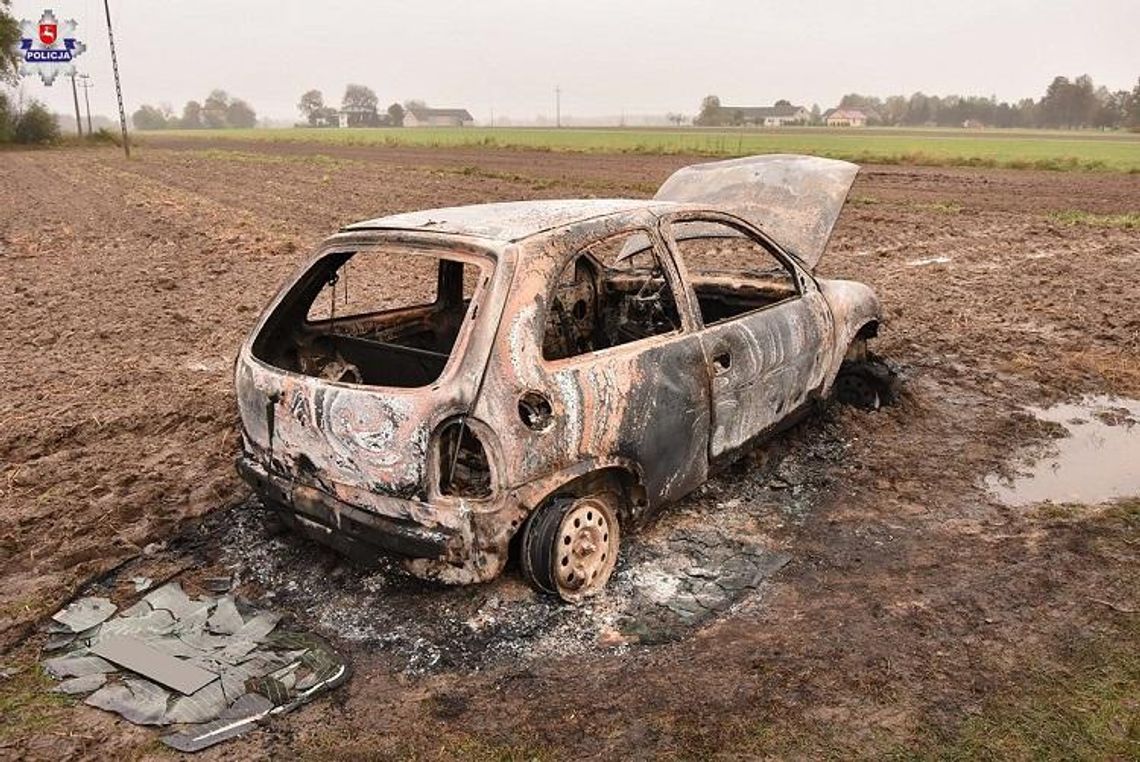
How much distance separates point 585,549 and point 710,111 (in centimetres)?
11641

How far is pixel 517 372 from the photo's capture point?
10.9 feet

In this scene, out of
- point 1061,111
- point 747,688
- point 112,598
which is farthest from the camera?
point 1061,111

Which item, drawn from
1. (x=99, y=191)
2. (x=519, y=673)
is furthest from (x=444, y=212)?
(x=99, y=191)

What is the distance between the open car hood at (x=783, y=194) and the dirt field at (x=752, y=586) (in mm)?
1294

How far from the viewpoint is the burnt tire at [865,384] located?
6012 mm

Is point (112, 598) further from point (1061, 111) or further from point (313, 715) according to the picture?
point (1061, 111)

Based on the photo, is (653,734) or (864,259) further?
(864,259)

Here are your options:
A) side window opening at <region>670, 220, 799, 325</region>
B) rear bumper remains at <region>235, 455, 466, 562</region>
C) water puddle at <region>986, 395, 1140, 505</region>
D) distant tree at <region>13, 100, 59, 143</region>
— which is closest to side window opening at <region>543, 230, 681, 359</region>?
side window opening at <region>670, 220, 799, 325</region>

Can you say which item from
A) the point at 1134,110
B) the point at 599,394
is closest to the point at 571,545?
the point at 599,394

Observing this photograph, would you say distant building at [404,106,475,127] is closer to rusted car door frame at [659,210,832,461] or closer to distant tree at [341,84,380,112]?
distant tree at [341,84,380,112]

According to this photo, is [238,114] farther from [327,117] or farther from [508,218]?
[508,218]

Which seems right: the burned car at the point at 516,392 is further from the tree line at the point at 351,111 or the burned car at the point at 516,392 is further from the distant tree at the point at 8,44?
the tree line at the point at 351,111

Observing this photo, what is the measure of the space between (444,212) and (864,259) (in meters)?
9.38

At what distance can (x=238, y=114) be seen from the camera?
170250mm
